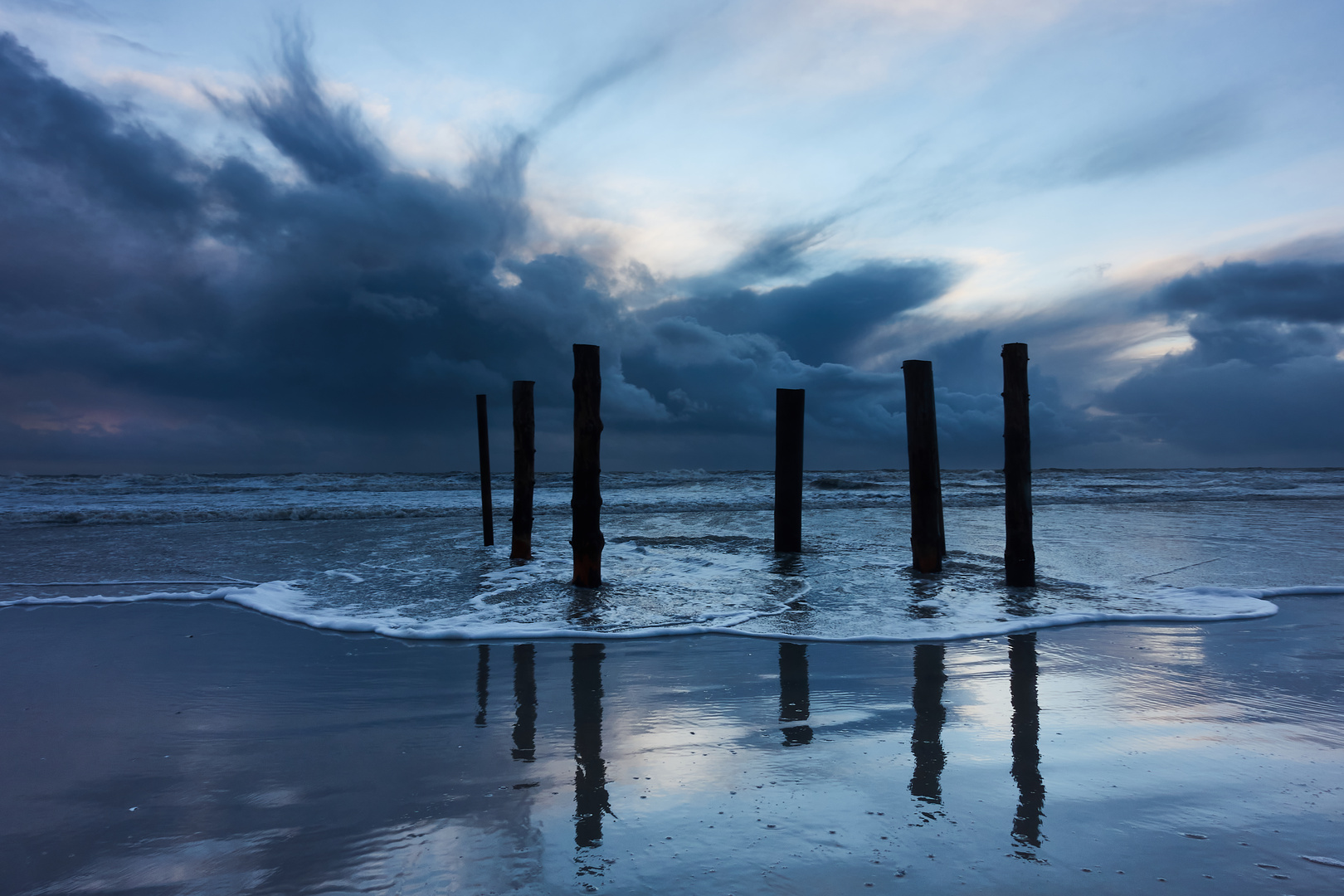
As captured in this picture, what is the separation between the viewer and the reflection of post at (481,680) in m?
3.90

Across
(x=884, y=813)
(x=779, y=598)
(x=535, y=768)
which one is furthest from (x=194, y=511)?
(x=884, y=813)

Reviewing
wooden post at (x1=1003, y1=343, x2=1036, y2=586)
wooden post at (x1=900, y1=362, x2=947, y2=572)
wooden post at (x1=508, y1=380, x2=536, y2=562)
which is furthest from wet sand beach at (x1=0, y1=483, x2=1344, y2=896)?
wooden post at (x1=508, y1=380, x2=536, y2=562)

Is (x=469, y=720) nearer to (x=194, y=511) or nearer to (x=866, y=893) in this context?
(x=866, y=893)

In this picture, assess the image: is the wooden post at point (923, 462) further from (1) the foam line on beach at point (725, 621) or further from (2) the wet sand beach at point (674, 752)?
(1) the foam line on beach at point (725, 621)

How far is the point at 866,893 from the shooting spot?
2125 mm

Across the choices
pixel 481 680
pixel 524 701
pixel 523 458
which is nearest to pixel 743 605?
pixel 481 680

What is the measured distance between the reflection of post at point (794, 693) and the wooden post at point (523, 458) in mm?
5846

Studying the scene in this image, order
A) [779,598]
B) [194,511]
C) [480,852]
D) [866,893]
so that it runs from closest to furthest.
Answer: [866,893] < [480,852] < [779,598] < [194,511]

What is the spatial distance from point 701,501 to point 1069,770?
2148cm

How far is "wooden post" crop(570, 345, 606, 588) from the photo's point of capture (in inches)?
319

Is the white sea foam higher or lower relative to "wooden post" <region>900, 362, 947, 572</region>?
lower

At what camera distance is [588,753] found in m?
3.30

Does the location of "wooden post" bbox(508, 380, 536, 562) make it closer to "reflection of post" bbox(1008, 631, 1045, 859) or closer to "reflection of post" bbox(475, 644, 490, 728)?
"reflection of post" bbox(475, 644, 490, 728)

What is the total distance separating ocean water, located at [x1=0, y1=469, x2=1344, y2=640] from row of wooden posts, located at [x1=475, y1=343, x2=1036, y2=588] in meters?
0.42
